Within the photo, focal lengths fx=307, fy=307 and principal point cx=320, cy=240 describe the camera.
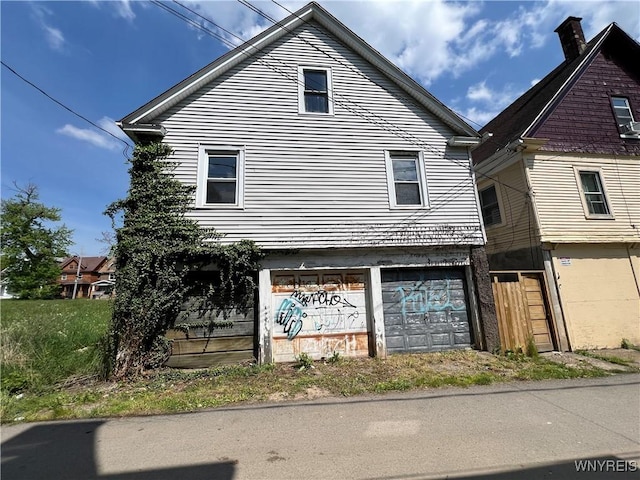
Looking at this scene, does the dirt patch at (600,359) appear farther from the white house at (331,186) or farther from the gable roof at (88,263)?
the gable roof at (88,263)

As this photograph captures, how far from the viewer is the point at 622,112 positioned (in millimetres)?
11484

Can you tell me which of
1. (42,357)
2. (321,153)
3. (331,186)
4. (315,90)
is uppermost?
(315,90)

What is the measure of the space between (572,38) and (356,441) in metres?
17.7

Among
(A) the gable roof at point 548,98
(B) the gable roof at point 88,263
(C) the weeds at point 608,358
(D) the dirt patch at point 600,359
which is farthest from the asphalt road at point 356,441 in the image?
(B) the gable roof at point 88,263

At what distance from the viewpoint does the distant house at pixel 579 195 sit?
9.45m

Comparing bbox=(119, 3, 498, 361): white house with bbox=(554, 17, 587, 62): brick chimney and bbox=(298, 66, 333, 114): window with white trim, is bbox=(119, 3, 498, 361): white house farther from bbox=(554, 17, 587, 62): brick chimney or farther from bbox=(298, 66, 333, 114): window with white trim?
bbox=(554, 17, 587, 62): brick chimney

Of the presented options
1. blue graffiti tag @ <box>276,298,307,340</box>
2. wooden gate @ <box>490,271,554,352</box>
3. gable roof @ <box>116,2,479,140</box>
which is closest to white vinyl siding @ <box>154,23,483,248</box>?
gable roof @ <box>116,2,479,140</box>

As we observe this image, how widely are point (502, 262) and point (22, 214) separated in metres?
56.2

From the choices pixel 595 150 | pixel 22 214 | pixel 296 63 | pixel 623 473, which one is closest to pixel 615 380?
pixel 623 473

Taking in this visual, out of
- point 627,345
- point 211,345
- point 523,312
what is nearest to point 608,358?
point 627,345

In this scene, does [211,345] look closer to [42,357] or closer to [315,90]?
[42,357]

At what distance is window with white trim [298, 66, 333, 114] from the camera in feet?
30.2

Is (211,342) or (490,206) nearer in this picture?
(211,342)

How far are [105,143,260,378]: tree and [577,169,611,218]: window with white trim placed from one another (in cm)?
1102
